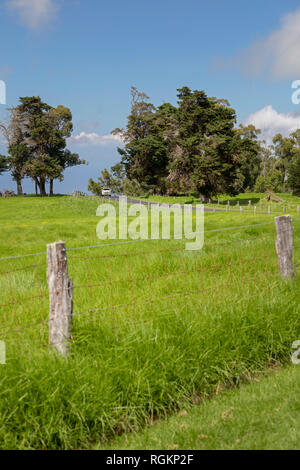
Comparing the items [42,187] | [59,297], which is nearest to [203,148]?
[42,187]

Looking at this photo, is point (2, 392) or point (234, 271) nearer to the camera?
point (2, 392)

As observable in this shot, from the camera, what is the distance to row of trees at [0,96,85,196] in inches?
2352

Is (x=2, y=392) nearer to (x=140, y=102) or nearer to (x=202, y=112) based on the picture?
(x=202, y=112)

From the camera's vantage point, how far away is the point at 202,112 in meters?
45.1

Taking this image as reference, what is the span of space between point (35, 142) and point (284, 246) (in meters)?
59.7

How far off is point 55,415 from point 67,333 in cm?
84

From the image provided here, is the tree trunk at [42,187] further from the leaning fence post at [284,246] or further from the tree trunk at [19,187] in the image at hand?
the leaning fence post at [284,246]

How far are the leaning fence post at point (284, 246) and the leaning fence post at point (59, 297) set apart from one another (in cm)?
368

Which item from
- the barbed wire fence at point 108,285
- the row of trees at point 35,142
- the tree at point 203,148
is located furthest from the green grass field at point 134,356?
the row of trees at point 35,142

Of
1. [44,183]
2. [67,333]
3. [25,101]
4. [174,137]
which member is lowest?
[67,333]

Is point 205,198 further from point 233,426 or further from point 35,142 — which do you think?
point 233,426

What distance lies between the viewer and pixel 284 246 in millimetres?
6430

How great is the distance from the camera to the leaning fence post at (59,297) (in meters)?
4.11
